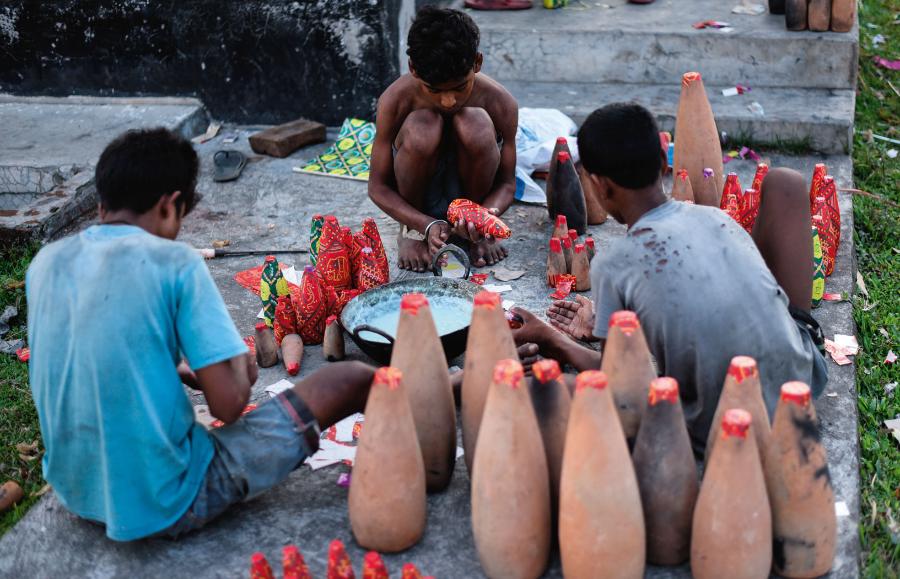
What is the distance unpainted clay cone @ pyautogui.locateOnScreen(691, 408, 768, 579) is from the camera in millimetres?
2242

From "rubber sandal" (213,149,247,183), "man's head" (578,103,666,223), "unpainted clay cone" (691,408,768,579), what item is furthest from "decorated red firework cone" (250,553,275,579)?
"rubber sandal" (213,149,247,183)

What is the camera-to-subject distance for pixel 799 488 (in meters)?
2.33

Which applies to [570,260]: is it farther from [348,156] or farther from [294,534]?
[348,156]

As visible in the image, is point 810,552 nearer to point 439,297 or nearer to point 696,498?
point 696,498

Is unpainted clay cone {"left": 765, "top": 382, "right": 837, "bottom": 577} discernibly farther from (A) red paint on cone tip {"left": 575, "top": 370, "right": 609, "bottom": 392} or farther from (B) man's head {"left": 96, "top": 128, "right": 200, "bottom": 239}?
(B) man's head {"left": 96, "top": 128, "right": 200, "bottom": 239}

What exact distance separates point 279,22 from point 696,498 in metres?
4.50

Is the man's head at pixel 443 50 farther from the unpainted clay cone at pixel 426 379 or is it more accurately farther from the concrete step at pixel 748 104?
the concrete step at pixel 748 104

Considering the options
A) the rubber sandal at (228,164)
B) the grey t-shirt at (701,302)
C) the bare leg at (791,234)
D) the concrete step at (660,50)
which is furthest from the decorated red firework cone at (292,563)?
the concrete step at (660,50)

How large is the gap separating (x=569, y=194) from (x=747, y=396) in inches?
89.5

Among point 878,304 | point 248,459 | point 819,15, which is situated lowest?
point 878,304

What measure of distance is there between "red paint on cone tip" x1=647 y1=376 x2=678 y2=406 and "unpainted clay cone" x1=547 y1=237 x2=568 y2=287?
1.77 m

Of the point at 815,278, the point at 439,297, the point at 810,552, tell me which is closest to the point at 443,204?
the point at 439,297

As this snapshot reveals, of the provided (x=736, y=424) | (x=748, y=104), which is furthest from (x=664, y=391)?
(x=748, y=104)

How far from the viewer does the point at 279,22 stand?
19.6ft
